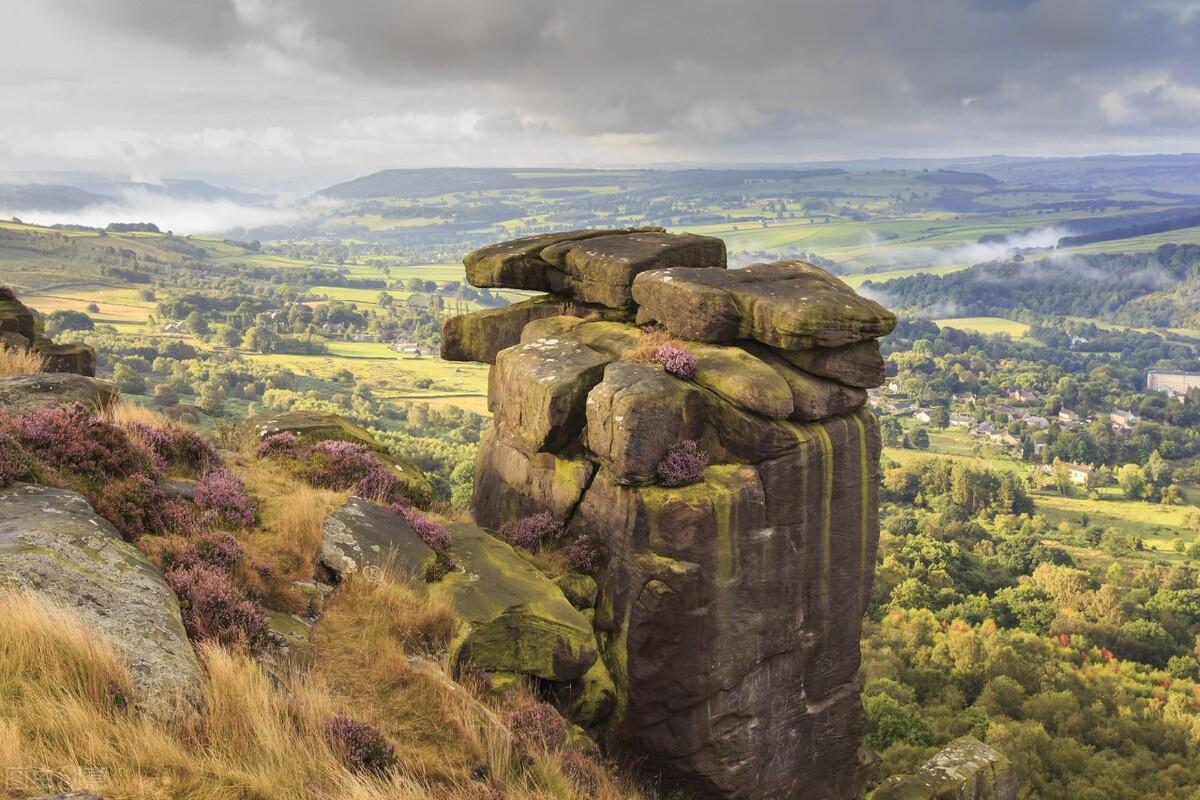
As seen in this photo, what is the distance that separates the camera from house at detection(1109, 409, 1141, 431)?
603 ft

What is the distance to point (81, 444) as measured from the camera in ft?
42.9

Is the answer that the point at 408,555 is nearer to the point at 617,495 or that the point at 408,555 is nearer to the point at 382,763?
the point at 617,495

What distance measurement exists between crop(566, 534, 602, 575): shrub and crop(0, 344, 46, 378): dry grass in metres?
12.7

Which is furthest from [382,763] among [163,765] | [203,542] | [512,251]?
[512,251]

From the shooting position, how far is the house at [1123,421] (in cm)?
18388

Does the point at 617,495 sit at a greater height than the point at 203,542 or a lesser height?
lesser

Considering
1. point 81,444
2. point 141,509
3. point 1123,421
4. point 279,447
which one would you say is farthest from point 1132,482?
point 81,444

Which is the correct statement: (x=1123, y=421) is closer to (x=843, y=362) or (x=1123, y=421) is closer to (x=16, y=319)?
(x=843, y=362)

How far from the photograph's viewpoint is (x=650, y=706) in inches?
644

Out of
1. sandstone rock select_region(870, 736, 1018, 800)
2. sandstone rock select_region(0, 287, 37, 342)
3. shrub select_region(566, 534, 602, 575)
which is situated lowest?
sandstone rock select_region(870, 736, 1018, 800)

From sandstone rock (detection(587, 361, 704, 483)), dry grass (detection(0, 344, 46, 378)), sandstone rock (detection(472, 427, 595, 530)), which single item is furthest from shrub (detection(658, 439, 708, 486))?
dry grass (detection(0, 344, 46, 378))

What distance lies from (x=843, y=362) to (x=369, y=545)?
429 inches

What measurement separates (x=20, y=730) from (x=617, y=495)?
11580mm

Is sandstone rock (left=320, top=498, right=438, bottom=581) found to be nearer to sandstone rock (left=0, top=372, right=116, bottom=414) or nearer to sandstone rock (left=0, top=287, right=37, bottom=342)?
sandstone rock (left=0, top=372, right=116, bottom=414)
